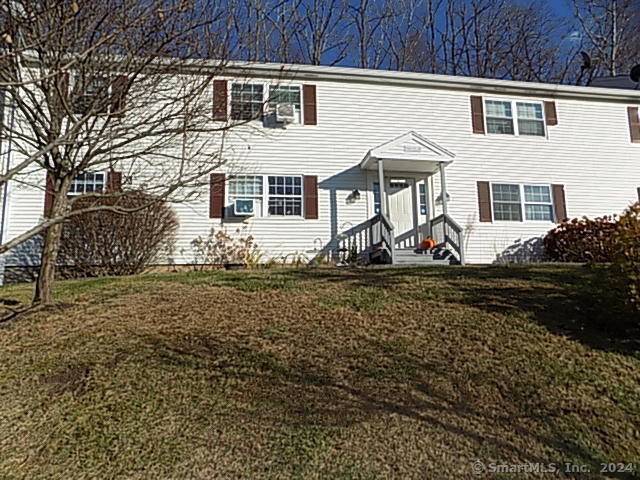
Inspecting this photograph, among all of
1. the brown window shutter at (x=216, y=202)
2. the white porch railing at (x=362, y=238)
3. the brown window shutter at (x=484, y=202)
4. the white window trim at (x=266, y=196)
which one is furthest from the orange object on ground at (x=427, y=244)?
the brown window shutter at (x=216, y=202)

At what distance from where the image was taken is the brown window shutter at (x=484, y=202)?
1238cm

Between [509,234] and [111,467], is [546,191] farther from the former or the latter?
[111,467]

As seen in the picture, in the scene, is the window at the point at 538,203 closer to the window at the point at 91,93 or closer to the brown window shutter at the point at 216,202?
the brown window shutter at the point at 216,202

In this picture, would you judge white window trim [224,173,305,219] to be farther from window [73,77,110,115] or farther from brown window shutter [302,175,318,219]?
window [73,77,110,115]

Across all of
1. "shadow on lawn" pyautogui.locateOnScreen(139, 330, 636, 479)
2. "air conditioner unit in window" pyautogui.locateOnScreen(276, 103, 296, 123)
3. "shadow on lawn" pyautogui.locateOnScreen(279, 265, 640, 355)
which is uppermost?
"air conditioner unit in window" pyautogui.locateOnScreen(276, 103, 296, 123)

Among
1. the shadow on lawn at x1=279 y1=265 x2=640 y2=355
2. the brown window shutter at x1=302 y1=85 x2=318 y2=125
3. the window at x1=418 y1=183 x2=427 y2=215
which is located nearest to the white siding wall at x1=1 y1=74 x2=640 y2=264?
the brown window shutter at x1=302 y1=85 x2=318 y2=125

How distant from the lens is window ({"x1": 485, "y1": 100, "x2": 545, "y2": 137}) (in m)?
13.1

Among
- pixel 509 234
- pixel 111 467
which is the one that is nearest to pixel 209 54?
pixel 111 467

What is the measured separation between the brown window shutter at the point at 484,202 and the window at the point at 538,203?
3.50ft

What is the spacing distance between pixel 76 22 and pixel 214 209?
606 centimetres

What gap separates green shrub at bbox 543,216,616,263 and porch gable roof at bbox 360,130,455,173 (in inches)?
139

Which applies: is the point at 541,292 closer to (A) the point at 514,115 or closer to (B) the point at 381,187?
(B) the point at 381,187

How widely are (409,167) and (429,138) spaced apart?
1314mm

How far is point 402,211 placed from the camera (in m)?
12.3
